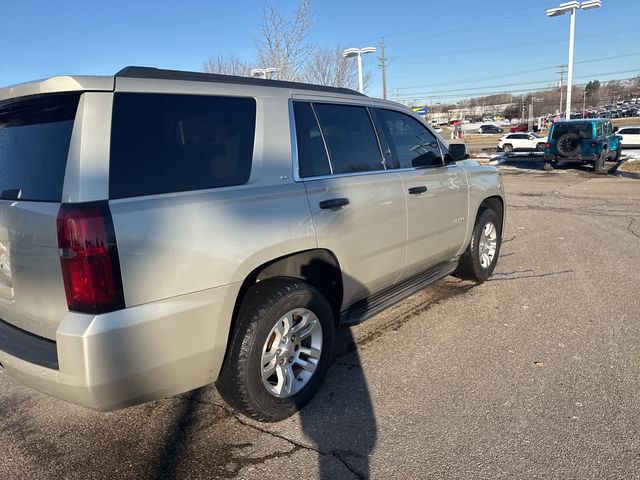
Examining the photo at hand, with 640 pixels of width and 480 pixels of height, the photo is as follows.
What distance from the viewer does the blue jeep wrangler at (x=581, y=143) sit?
18234 millimetres

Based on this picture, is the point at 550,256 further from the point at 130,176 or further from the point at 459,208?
the point at 130,176

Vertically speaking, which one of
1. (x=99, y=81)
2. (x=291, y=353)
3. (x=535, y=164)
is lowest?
(x=535, y=164)

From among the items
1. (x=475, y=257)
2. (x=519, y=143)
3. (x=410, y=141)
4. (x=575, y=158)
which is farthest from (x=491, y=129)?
(x=410, y=141)

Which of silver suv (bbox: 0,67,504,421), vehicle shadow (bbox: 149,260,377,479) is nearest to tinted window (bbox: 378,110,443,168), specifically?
silver suv (bbox: 0,67,504,421)

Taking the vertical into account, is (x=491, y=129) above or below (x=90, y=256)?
above

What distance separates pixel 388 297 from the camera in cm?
376

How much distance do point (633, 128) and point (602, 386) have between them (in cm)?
2815

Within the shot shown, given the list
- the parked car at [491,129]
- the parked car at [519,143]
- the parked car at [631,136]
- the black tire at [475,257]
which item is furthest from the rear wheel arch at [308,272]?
the parked car at [491,129]

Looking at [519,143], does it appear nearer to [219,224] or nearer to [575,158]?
[575,158]

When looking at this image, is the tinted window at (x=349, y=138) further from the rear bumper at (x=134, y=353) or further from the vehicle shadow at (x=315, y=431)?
the rear bumper at (x=134, y=353)

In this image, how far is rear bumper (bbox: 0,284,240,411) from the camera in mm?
2094

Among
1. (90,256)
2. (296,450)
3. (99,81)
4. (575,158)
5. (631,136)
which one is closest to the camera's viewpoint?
(90,256)

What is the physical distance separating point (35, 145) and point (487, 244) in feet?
14.5

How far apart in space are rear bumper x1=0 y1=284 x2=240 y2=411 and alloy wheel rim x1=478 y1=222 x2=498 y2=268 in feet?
11.3
